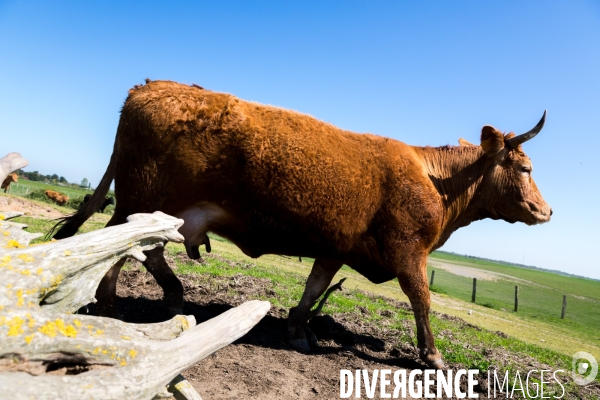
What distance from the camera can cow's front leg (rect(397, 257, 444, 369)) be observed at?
5734 millimetres

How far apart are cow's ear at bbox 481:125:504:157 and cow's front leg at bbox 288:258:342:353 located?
118 inches

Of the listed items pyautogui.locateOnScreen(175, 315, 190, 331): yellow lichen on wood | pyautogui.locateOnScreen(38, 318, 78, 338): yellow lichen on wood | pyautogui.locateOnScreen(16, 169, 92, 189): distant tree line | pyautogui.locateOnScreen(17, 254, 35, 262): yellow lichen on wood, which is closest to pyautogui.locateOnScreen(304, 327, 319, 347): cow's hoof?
pyautogui.locateOnScreen(175, 315, 190, 331): yellow lichen on wood

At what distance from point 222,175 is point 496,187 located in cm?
459

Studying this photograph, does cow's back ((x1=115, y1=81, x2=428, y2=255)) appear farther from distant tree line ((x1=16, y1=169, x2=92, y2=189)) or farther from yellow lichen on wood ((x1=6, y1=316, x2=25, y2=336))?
distant tree line ((x1=16, y1=169, x2=92, y2=189))

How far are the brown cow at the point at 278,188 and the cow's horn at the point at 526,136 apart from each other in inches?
0.8

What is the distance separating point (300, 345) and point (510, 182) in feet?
14.0

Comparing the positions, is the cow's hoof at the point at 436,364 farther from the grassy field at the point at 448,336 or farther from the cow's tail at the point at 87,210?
the cow's tail at the point at 87,210

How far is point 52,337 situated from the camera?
2.16m

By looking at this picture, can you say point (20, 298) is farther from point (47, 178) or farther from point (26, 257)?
point (47, 178)

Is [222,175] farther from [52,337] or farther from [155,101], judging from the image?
[52,337]

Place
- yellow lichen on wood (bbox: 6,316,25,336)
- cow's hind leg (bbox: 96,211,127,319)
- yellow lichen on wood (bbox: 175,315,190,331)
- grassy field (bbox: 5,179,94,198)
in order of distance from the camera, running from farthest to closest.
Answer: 1. grassy field (bbox: 5,179,94,198)
2. cow's hind leg (bbox: 96,211,127,319)
3. yellow lichen on wood (bbox: 175,315,190,331)
4. yellow lichen on wood (bbox: 6,316,25,336)

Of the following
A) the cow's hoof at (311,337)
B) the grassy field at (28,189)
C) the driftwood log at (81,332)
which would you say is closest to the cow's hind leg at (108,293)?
the driftwood log at (81,332)

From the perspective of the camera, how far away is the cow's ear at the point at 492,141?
6.68m

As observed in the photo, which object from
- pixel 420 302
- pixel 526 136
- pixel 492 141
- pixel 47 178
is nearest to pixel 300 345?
pixel 420 302
